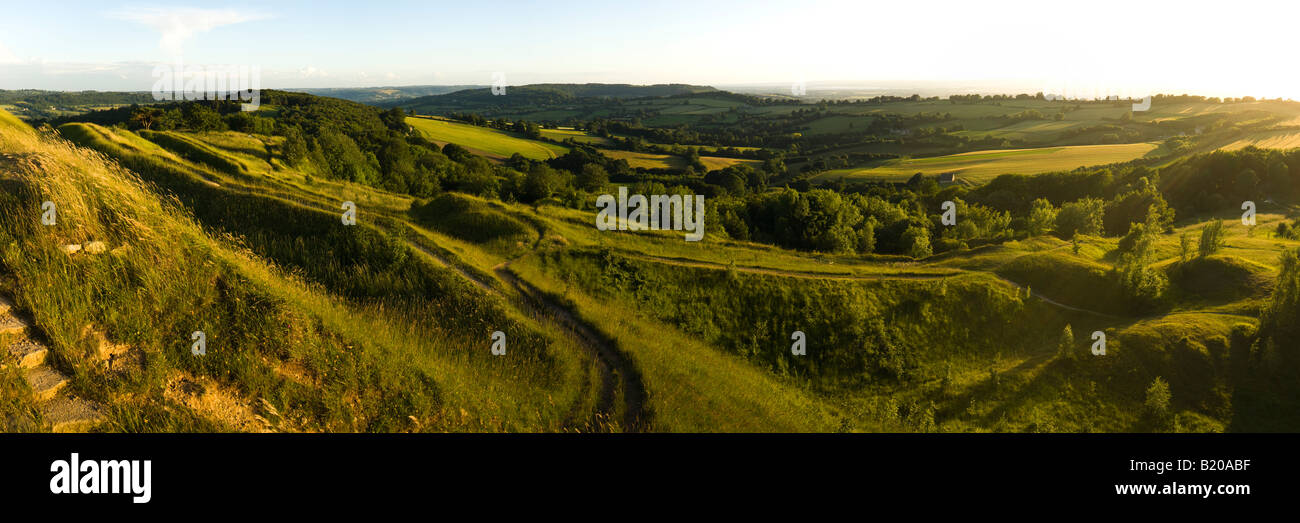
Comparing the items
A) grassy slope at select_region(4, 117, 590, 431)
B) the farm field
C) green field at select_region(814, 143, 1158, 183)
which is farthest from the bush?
the farm field

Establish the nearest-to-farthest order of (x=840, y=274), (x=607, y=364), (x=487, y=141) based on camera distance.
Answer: (x=607, y=364), (x=840, y=274), (x=487, y=141)

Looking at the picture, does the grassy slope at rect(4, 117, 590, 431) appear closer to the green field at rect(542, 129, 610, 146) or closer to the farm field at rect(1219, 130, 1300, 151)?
the farm field at rect(1219, 130, 1300, 151)

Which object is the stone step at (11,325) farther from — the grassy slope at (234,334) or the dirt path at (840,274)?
the dirt path at (840,274)

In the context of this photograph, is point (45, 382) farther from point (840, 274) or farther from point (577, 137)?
point (577, 137)

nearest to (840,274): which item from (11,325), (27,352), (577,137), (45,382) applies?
(45,382)

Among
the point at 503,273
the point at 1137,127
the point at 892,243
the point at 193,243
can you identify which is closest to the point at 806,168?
the point at 892,243

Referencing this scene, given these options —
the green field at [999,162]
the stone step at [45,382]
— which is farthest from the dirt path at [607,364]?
the green field at [999,162]
